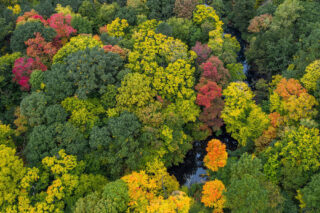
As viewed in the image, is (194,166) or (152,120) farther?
(194,166)

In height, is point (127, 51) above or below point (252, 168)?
above

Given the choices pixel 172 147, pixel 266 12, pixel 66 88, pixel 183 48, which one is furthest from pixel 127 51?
pixel 266 12

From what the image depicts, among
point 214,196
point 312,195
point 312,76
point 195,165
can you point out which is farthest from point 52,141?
point 312,76

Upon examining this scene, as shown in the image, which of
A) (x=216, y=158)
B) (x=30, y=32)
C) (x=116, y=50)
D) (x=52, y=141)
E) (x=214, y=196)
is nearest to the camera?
(x=214, y=196)

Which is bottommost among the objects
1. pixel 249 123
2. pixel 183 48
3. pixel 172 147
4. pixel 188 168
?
pixel 188 168

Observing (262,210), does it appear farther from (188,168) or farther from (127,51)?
(127,51)

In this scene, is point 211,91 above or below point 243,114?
above

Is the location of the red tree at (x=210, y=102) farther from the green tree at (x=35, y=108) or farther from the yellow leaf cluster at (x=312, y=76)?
the green tree at (x=35, y=108)

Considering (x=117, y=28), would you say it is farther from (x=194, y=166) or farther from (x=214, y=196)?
(x=214, y=196)

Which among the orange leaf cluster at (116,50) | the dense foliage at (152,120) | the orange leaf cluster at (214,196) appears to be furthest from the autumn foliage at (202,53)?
the orange leaf cluster at (214,196)
